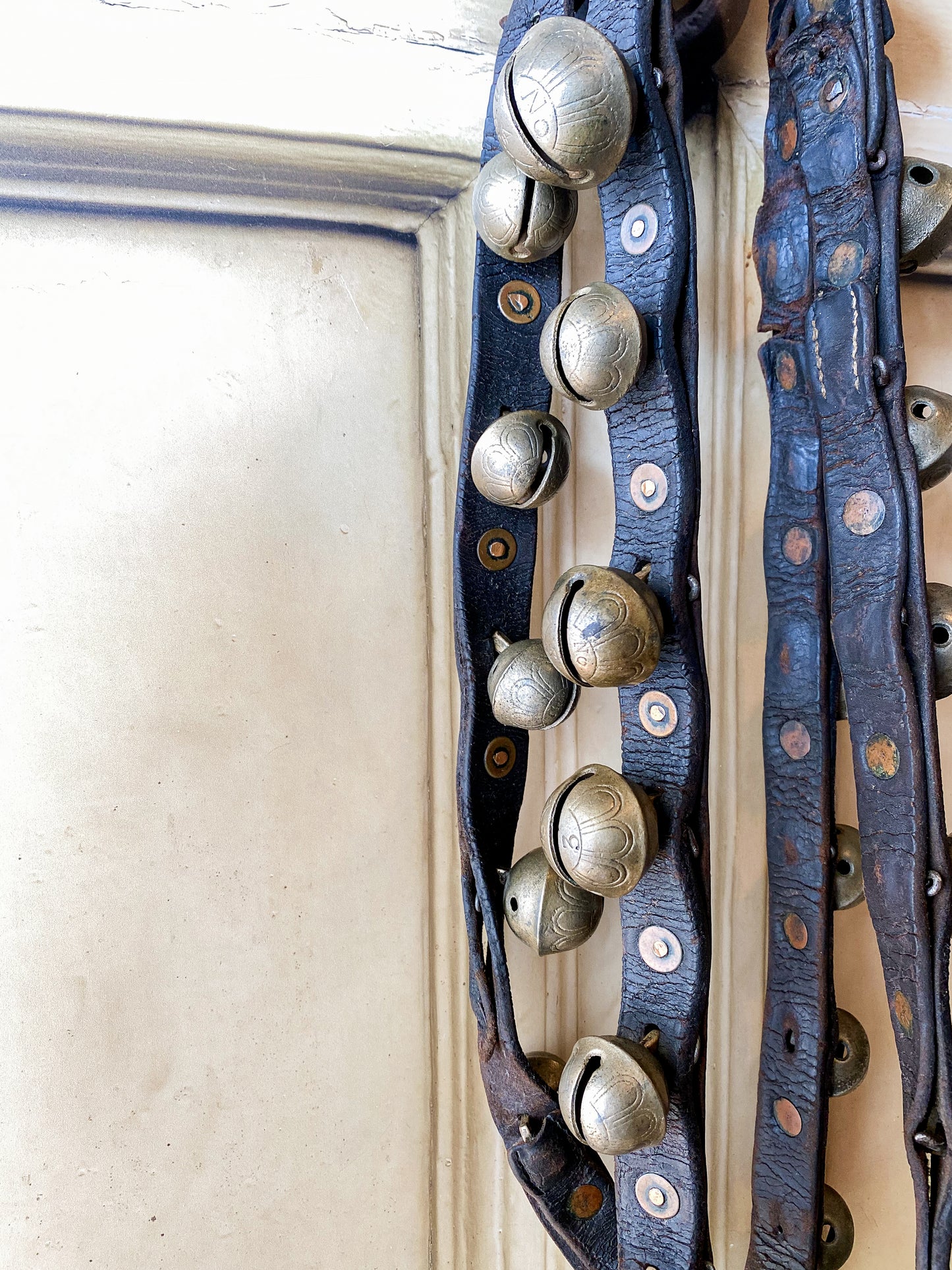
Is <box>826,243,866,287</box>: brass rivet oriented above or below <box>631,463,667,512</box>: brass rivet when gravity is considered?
above

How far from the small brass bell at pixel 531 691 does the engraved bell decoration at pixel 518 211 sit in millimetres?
232

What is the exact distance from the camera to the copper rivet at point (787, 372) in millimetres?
509

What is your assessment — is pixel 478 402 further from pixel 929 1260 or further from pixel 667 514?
pixel 929 1260

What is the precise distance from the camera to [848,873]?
0.53 metres

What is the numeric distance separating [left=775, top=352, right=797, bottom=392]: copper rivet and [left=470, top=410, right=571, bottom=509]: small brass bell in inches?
5.8

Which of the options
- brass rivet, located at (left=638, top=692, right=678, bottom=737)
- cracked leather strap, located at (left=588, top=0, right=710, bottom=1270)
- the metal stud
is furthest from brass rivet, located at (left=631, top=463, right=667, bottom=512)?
the metal stud

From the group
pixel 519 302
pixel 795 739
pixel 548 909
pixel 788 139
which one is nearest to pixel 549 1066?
pixel 548 909

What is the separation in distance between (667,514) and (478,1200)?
21.0 inches

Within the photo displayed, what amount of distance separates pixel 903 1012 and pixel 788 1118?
13 cm

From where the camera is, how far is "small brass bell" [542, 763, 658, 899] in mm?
418

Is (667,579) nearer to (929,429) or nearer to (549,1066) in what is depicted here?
(929,429)

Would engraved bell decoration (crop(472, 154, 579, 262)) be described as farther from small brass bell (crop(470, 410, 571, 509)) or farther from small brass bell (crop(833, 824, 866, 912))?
small brass bell (crop(833, 824, 866, 912))

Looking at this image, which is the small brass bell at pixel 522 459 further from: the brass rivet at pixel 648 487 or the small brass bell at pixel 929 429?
the small brass bell at pixel 929 429

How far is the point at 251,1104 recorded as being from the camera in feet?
1.86
